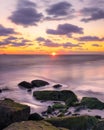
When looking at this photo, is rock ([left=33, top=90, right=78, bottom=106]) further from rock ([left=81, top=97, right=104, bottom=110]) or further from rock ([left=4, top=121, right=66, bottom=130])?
rock ([left=4, top=121, right=66, bottom=130])

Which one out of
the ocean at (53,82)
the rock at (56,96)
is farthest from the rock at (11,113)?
the rock at (56,96)

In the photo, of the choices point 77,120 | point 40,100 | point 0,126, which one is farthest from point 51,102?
point 0,126

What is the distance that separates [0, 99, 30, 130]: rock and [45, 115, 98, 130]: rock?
172 centimetres

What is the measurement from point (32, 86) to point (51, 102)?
13482 millimetres

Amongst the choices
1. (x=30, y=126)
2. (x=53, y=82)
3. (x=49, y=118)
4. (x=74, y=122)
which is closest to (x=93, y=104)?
(x=74, y=122)

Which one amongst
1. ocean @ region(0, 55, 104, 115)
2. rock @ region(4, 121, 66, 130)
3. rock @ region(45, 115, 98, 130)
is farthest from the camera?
ocean @ region(0, 55, 104, 115)

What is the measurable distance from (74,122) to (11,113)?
448 centimetres

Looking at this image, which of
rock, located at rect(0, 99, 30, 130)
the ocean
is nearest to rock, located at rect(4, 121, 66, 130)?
rock, located at rect(0, 99, 30, 130)

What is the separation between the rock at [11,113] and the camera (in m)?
15.9

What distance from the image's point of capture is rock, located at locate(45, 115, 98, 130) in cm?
1759

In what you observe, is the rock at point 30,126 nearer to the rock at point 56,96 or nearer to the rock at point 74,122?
the rock at point 74,122

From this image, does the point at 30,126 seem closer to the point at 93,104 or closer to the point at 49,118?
the point at 49,118

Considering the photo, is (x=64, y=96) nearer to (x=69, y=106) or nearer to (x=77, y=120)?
(x=69, y=106)

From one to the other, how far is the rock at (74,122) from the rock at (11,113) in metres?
1.72
